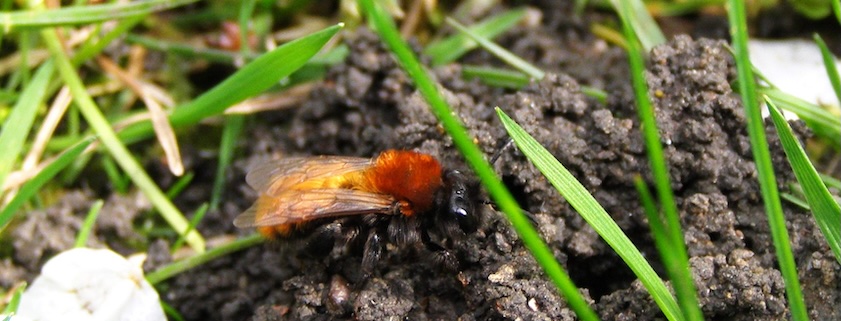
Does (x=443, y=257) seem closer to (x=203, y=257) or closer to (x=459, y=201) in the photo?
(x=459, y=201)

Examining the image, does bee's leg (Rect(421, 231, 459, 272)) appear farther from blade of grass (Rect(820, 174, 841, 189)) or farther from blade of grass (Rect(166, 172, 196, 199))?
blade of grass (Rect(820, 174, 841, 189))

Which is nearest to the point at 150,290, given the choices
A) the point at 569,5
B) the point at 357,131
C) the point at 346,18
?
the point at 357,131

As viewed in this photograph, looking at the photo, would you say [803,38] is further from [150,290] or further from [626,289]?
[150,290]

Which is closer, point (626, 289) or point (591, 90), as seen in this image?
point (626, 289)

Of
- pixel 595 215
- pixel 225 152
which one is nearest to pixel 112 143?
pixel 225 152

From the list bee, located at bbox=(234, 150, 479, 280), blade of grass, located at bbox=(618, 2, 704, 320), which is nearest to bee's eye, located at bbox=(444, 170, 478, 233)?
bee, located at bbox=(234, 150, 479, 280)
